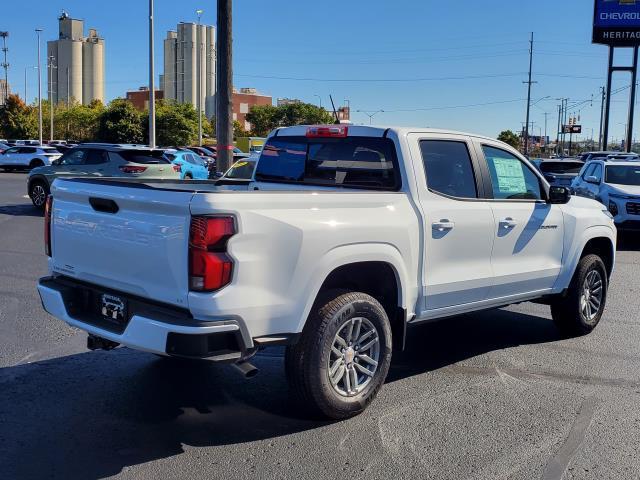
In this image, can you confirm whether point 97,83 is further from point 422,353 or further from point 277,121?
point 422,353

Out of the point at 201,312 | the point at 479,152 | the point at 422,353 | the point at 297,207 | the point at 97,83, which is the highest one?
the point at 97,83

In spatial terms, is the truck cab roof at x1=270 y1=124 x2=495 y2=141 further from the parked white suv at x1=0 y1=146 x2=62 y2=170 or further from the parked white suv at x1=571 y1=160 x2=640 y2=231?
the parked white suv at x1=0 y1=146 x2=62 y2=170

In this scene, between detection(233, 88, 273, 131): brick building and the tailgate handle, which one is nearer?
the tailgate handle

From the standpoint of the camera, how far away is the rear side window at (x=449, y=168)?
526 centimetres

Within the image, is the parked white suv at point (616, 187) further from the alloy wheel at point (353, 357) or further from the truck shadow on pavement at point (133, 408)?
the alloy wheel at point (353, 357)

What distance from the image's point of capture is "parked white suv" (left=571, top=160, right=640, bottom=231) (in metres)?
13.4

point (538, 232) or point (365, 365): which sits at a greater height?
point (538, 232)

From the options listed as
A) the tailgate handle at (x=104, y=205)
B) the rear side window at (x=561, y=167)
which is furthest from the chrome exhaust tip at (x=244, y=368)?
the rear side window at (x=561, y=167)

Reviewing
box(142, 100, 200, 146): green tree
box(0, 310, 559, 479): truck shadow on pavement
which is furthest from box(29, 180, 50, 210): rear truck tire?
box(142, 100, 200, 146): green tree

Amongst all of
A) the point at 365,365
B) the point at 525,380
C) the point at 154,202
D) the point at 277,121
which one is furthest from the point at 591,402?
the point at 277,121

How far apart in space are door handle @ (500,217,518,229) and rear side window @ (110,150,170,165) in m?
13.0

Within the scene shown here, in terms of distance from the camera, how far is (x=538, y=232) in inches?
238

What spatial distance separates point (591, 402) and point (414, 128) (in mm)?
2422

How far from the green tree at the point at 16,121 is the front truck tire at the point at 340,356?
276 ft
